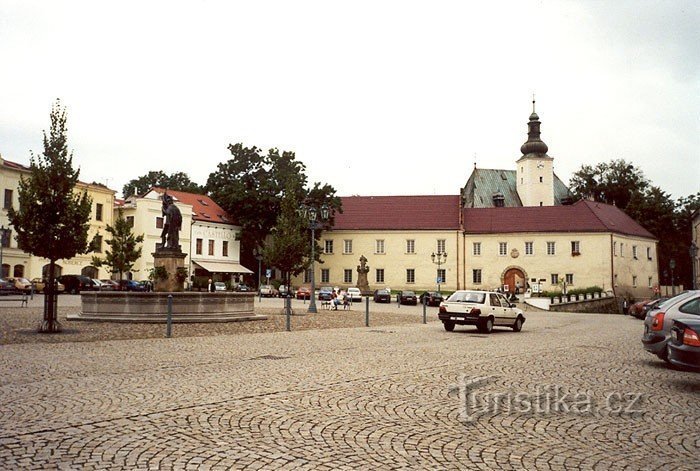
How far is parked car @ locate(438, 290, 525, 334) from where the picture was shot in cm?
2209

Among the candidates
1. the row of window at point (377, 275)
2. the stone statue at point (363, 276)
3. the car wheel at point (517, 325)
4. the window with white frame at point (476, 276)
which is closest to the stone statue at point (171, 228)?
the car wheel at point (517, 325)

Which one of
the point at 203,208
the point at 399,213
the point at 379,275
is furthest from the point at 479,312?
the point at 203,208

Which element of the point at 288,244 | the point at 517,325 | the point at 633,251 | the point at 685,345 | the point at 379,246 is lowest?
the point at 517,325

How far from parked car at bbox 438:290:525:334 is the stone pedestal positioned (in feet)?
33.0

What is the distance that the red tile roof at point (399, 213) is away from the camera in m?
72.9

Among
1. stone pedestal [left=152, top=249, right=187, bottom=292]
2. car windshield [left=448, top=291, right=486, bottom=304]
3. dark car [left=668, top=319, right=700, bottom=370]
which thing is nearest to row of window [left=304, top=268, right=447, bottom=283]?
car windshield [left=448, top=291, right=486, bottom=304]

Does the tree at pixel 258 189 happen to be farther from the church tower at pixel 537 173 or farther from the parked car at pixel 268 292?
the church tower at pixel 537 173

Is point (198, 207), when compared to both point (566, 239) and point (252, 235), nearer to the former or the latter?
point (252, 235)

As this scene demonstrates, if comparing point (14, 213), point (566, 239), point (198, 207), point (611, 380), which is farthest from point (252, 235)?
point (611, 380)

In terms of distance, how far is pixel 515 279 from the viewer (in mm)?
69750

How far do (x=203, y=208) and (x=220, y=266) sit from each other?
680 cm

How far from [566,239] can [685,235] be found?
23402mm

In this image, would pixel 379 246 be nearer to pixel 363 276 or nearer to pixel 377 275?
pixel 377 275

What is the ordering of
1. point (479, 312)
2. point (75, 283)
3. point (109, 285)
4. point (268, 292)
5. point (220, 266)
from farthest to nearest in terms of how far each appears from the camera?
point (220, 266) → point (268, 292) → point (109, 285) → point (75, 283) → point (479, 312)
